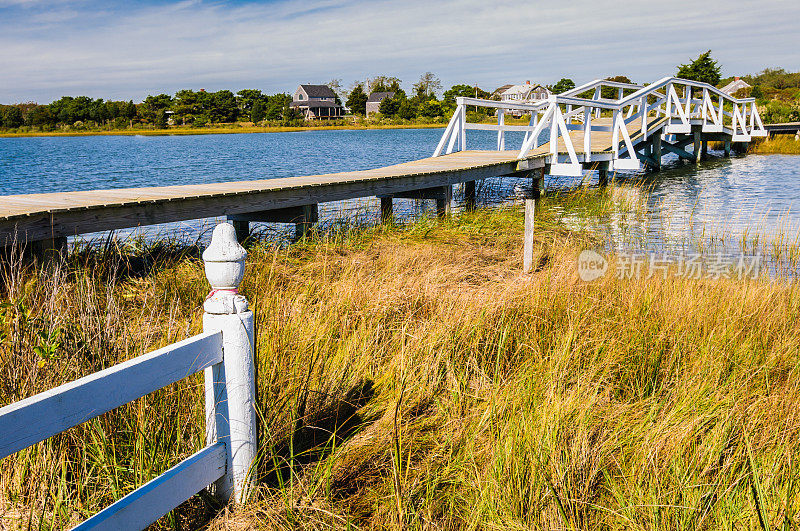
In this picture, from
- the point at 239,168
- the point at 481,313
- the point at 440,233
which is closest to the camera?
the point at 481,313

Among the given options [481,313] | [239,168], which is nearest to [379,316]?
[481,313]

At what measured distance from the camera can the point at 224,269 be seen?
2283 millimetres

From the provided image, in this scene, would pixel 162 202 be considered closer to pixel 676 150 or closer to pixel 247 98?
pixel 676 150

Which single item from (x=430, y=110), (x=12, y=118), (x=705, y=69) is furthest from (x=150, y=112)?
(x=705, y=69)

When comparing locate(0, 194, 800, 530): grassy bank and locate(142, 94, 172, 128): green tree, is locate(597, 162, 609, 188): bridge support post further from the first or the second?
locate(142, 94, 172, 128): green tree

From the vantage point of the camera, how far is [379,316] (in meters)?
4.30

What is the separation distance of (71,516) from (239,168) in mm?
22474

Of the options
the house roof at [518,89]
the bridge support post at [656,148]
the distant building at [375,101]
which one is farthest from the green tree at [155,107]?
the bridge support post at [656,148]

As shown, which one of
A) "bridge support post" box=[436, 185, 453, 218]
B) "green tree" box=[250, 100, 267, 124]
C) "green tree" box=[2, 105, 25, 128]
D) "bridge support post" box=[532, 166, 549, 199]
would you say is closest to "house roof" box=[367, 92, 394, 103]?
"green tree" box=[250, 100, 267, 124]

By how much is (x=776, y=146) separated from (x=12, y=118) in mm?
88124

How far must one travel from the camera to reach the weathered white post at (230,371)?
7.53ft

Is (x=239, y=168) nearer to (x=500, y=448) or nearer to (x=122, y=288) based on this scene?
(x=122, y=288)

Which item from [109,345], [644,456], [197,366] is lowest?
[644,456]

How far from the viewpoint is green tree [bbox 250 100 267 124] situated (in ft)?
283
